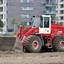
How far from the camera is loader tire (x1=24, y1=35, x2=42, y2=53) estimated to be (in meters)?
21.8

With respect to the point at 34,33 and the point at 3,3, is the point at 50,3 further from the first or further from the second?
the point at 34,33

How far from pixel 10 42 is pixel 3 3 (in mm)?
79663

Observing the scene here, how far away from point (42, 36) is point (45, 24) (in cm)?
93

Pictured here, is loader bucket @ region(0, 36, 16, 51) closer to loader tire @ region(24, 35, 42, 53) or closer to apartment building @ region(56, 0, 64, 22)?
loader tire @ region(24, 35, 42, 53)

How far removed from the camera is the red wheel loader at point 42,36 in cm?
2194

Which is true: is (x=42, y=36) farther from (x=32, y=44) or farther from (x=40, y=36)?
(x=32, y=44)

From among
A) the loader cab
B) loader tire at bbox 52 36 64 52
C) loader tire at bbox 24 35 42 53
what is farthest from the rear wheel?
loader tire at bbox 24 35 42 53

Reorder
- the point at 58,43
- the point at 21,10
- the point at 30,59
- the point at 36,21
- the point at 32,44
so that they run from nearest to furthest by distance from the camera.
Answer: the point at 30,59 → the point at 32,44 → the point at 36,21 → the point at 58,43 → the point at 21,10

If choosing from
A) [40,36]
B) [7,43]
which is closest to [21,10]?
[40,36]

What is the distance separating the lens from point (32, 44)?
72.1 ft

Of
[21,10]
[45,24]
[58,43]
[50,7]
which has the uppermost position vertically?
[50,7]

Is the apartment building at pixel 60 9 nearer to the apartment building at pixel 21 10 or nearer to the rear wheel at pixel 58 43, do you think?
the apartment building at pixel 21 10

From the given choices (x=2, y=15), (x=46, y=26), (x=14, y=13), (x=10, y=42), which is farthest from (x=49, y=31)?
(x=2, y=15)

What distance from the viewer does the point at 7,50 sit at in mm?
21188
